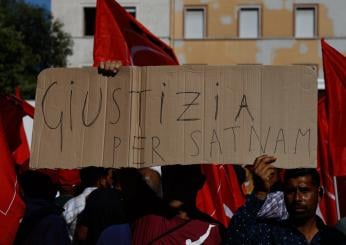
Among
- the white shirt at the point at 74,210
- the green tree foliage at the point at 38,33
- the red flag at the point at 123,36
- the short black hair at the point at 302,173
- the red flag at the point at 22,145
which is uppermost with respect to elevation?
the green tree foliage at the point at 38,33

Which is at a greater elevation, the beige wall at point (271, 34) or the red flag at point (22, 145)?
the beige wall at point (271, 34)

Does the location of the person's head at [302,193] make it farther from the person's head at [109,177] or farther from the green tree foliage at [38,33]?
the green tree foliage at [38,33]

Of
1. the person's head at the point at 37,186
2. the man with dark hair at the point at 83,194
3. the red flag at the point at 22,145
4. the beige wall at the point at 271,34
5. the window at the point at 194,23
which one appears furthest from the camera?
the window at the point at 194,23

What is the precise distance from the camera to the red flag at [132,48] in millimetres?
6297

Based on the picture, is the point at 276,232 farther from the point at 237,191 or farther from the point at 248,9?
the point at 248,9

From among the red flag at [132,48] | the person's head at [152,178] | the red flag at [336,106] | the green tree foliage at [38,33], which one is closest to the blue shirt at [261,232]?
the person's head at [152,178]

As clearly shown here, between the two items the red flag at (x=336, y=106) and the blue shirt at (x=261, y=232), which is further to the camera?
the red flag at (x=336, y=106)

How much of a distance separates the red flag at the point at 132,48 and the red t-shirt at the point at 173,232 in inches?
87.6

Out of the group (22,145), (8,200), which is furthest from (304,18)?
(8,200)

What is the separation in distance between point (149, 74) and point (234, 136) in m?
0.55

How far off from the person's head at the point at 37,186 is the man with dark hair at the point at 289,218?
155 centimetres

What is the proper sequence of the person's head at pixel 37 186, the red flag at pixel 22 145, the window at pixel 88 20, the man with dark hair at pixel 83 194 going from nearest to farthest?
the person's head at pixel 37 186 → the man with dark hair at pixel 83 194 → the red flag at pixel 22 145 → the window at pixel 88 20

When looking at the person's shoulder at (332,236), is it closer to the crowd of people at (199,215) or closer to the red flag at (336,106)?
the crowd of people at (199,215)

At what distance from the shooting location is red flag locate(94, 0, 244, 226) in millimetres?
6297
